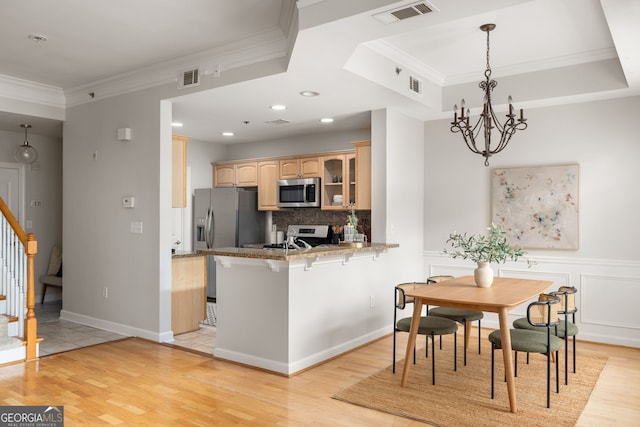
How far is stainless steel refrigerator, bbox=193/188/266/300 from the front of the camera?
24.0ft

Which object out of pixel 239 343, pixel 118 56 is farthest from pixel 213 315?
pixel 118 56

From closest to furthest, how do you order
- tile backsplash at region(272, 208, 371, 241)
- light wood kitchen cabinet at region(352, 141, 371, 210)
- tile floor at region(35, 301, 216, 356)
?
tile floor at region(35, 301, 216, 356) → light wood kitchen cabinet at region(352, 141, 371, 210) → tile backsplash at region(272, 208, 371, 241)

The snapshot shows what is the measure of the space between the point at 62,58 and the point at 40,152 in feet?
10.4

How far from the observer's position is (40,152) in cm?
735

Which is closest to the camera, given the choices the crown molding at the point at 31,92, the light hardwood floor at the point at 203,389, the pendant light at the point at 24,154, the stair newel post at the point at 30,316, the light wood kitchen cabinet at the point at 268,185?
the light hardwood floor at the point at 203,389

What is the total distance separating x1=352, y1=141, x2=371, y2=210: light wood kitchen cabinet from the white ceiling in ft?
1.19

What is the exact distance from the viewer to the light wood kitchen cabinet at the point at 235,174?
7.58m

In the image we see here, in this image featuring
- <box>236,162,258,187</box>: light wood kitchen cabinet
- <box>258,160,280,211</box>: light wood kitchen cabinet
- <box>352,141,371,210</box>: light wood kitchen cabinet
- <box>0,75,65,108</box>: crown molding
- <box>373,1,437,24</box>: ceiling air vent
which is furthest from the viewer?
<box>236,162,258,187</box>: light wood kitchen cabinet

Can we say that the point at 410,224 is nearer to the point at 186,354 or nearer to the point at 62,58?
the point at 186,354

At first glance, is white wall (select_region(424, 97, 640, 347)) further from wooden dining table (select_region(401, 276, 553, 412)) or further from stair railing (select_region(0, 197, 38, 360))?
stair railing (select_region(0, 197, 38, 360))

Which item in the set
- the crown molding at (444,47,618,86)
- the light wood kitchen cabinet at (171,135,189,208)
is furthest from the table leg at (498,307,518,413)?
the light wood kitchen cabinet at (171,135,189,208)

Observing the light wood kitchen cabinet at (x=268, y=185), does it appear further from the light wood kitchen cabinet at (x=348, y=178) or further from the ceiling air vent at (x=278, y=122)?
the ceiling air vent at (x=278, y=122)

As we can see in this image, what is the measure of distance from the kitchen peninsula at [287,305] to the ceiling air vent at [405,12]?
1.84 m

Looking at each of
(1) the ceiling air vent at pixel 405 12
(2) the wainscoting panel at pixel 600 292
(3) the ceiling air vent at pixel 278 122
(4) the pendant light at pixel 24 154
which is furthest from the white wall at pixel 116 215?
(2) the wainscoting panel at pixel 600 292
